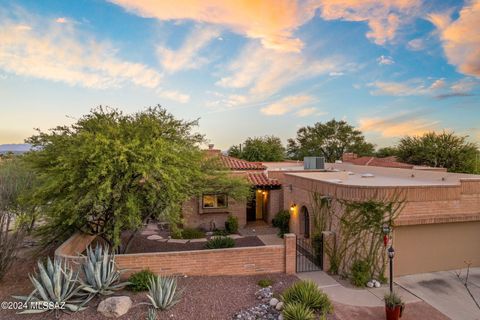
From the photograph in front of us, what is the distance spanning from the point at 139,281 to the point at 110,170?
3.67 meters

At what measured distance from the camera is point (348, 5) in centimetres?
1345

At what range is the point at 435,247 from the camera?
1002cm

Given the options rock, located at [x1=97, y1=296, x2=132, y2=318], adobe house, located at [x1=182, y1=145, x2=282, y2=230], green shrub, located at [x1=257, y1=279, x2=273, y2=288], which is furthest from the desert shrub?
rock, located at [x1=97, y1=296, x2=132, y2=318]

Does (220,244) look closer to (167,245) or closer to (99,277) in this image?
(167,245)

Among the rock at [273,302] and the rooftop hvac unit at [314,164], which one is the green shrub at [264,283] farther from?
the rooftop hvac unit at [314,164]

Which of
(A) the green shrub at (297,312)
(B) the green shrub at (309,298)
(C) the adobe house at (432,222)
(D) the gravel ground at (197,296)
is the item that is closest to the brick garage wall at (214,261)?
(D) the gravel ground at (197,296)

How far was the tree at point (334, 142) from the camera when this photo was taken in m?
56.3

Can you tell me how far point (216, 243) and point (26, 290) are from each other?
7008 millimetres

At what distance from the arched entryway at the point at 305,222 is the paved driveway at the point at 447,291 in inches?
184

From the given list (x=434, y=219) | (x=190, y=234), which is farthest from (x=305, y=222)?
(x=190, y=234)

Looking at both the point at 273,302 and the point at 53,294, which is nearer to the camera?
the point at 53,294

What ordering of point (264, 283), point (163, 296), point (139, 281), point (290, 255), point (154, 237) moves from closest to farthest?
point (163, 296)
point (139, 281)
point (264, 283)
point (290, 255)
point (154, 237)

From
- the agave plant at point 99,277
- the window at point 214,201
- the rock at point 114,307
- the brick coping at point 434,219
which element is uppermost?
the brick coping at point 434,219

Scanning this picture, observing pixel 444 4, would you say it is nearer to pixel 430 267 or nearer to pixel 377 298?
pixel 430 267
